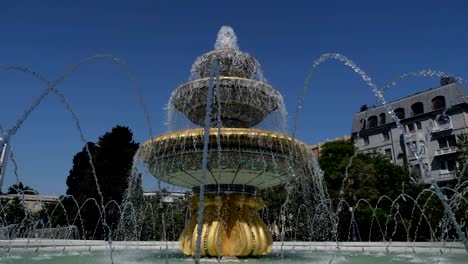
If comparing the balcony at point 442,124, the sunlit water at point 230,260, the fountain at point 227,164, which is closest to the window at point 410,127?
the balcony at point 442,124

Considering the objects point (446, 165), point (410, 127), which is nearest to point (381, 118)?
point (410, 127)

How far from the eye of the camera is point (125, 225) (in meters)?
39.8

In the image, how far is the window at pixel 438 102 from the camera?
44.7m

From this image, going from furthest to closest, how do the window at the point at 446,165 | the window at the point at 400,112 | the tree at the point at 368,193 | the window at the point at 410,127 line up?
the window at the point at 400,112 → the window at the point at 410,127 → the window at the point at 446,165 → the tree at the point at 368,193

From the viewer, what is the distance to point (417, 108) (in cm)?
4747

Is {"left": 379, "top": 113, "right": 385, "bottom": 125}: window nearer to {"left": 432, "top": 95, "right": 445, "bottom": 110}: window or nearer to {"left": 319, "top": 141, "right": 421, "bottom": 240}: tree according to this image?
{"left": 432, "top": 95, "right": 445, "bottom": 110}: window

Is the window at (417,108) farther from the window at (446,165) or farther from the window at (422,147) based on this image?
the window at (446,165)

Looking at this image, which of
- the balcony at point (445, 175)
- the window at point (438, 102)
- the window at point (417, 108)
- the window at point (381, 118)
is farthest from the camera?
the window at point (381, 118)

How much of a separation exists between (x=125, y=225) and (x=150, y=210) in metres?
3.68

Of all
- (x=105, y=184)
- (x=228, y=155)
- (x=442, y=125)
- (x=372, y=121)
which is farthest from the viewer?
(x=372, y=121)

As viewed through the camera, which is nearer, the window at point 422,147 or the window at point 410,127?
the window at point 422,147

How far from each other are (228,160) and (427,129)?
1650 inches

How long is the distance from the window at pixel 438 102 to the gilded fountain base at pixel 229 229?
4114 centimetres

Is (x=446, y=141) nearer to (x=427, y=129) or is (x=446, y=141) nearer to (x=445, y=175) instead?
(x=427, y=129)
